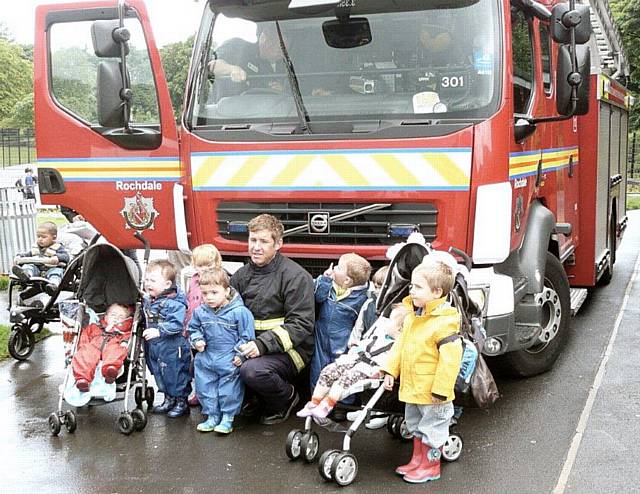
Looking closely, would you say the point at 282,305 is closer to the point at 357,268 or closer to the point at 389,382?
the point at 357,268

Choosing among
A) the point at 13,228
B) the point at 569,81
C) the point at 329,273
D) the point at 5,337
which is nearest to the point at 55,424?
the point at 329,273

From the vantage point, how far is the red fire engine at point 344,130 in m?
5.72

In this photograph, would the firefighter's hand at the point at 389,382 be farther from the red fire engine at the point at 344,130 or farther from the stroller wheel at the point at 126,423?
the stroller wheel at the point at 126,423

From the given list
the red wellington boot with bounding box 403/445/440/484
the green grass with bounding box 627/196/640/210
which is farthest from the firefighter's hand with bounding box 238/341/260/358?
the green grass with bounding box 627/196/640/210

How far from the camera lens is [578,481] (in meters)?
4.76

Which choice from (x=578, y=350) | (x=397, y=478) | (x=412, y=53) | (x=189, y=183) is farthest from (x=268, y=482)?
(x=578, y=350)

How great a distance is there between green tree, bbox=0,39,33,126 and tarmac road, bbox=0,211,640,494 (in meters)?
52.7

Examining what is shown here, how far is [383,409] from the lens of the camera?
16.5ft

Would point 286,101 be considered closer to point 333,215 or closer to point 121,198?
point 333,215

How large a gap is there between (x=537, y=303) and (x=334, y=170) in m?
1.78

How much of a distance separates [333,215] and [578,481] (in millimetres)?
2297

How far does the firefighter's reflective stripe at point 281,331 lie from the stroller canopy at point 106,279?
2.85ft

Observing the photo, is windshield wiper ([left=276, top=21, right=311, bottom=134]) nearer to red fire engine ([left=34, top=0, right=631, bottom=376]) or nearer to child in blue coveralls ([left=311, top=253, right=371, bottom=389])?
red fire engine ([left=34, top=0, right=631, bottom=376])

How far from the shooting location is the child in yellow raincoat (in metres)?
4.62
